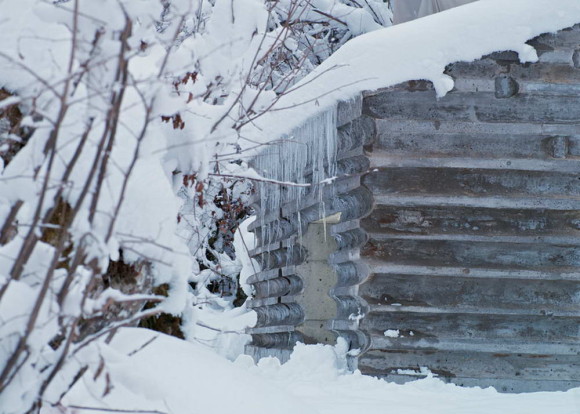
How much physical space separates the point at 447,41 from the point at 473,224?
4.69 ft

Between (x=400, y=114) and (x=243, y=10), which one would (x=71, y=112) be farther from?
(x=400, y=114)

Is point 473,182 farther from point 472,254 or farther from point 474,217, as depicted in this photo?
point 472,254

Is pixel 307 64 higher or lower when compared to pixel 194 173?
higher

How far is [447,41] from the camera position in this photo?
7.26 metres

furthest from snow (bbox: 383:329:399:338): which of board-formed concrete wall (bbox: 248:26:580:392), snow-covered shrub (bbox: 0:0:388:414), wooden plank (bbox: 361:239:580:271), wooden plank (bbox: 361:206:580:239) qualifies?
snow-covered shrub (bbox: 0:0:388:414)

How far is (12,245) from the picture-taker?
2828 mm

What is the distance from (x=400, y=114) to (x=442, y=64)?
491 millimetres

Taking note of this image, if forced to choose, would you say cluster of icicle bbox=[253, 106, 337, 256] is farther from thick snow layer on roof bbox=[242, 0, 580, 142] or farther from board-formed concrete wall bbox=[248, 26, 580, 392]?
thick snow layer on roof bbox=[242, 0, 580, 142]

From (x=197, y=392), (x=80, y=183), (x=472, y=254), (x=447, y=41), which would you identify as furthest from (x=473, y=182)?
(x=80, y=183)

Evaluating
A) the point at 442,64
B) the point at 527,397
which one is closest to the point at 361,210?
the point at 442,64

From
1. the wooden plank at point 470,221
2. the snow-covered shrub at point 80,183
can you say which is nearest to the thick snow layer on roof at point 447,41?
the wooden plank at point 470,221

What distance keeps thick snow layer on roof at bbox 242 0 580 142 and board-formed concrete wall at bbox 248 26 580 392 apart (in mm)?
116

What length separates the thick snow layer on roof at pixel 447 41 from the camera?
7215mm

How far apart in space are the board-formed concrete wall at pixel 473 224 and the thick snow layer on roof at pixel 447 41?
12 cm
